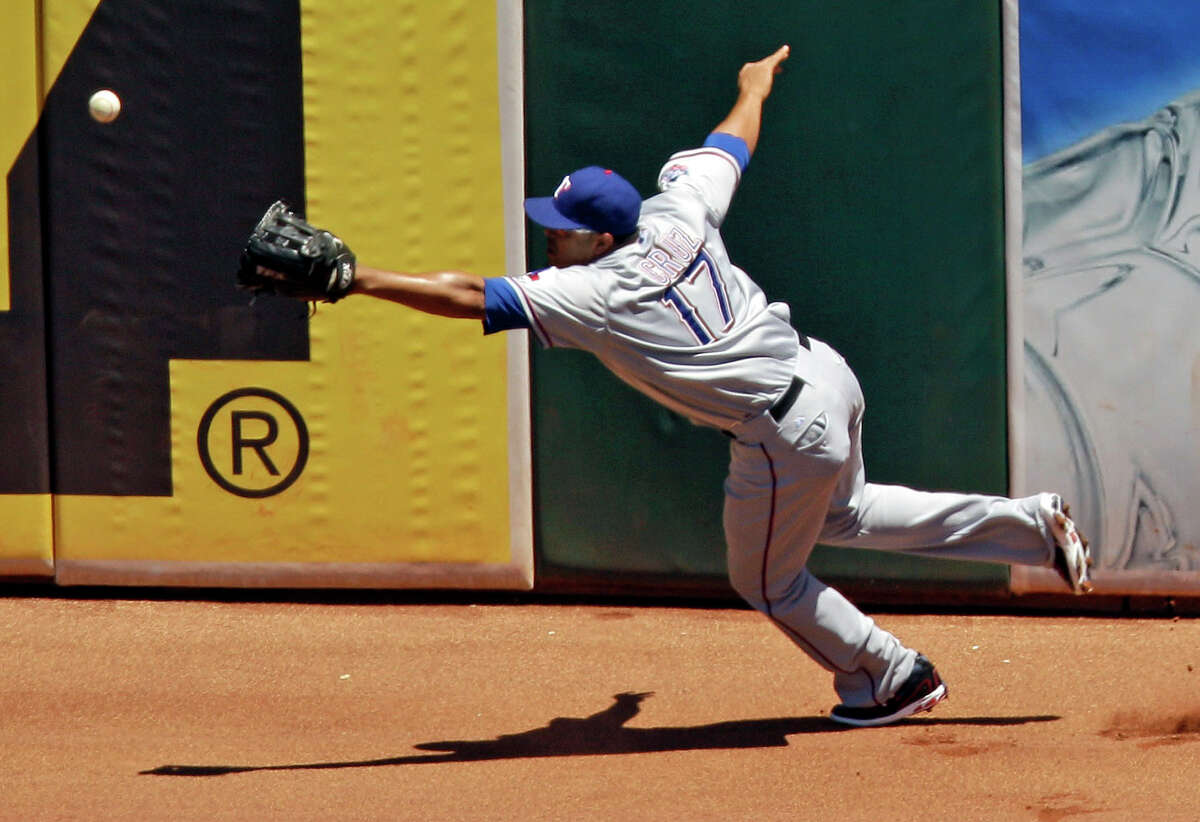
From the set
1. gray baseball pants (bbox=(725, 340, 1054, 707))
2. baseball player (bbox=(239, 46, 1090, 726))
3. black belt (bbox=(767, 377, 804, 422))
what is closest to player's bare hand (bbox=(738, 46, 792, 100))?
baseball player (bbox=(239, 46, 1090, 726))

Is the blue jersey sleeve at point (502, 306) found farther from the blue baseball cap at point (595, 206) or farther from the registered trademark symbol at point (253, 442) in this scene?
the registered trademark symbol at point (253, 442)

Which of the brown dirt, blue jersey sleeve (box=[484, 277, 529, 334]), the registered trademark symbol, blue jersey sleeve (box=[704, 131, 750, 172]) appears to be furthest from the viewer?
the registered trademark symbol

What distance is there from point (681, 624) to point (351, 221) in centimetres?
186

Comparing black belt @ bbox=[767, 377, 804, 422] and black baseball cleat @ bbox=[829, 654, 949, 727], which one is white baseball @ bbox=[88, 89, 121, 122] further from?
black baseball cleat @ bbox=[829, 654, 949, 727]

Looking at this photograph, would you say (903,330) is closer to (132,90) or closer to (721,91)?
(721,91)

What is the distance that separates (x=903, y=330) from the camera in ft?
19.0

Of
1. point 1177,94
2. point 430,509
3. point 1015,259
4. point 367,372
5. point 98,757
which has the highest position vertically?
point 1177,94

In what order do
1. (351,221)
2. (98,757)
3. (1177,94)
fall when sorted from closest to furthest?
(98,757) → (1177,94) → (351,221)

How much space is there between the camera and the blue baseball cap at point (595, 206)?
14.0 feet

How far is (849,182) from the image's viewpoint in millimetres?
5742

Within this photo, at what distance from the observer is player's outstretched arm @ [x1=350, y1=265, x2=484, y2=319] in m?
4.08

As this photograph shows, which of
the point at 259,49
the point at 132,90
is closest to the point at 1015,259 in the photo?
the point at 259,49

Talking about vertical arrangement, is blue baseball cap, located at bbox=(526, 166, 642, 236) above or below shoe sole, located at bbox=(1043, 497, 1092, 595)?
above

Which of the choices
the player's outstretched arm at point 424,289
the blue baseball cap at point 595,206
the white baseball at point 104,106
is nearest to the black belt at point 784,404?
the blue baseball cap at point 595,206
